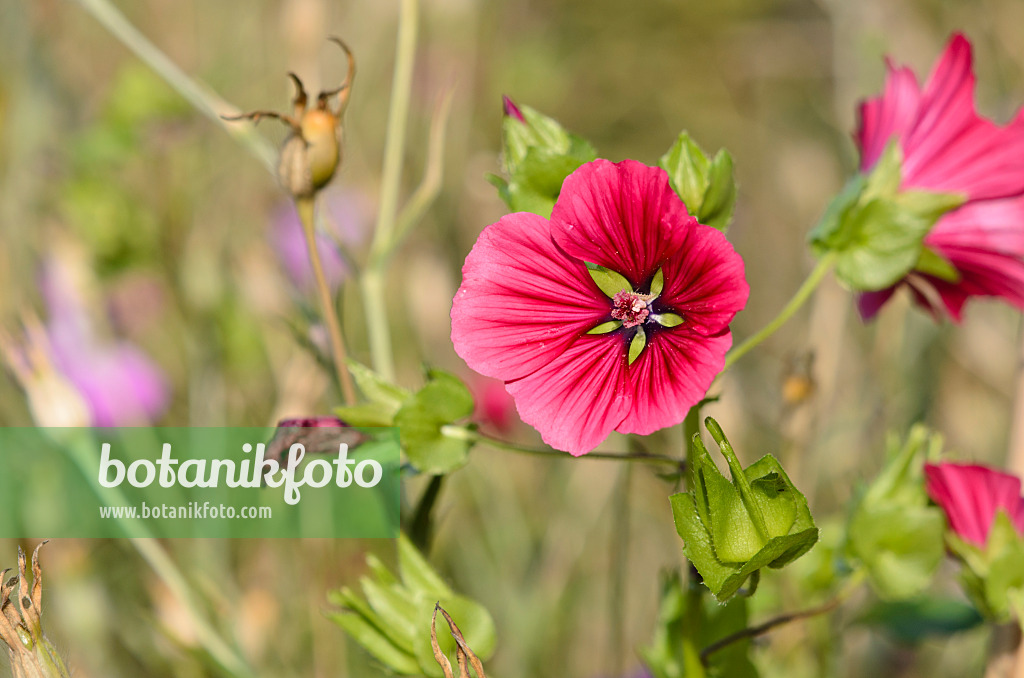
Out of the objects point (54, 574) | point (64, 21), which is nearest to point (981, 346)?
point (54, 574)

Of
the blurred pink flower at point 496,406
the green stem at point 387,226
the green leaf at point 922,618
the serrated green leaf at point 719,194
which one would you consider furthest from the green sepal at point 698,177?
the blurred pink flower at point 496,406

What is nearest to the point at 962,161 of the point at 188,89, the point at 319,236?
the point at 188,89

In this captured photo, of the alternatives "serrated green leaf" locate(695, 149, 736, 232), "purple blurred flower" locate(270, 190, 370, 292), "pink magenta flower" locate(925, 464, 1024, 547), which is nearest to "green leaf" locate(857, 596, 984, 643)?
A: "pink magenta flower" locate(925, 464, 1024, 547)

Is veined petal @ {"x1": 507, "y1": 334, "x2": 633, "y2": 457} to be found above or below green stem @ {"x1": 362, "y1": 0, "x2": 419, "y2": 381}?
below

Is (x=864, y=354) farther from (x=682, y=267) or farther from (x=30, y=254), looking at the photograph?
(x=30, y=254)

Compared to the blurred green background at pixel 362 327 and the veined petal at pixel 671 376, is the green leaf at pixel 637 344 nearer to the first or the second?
the veined petal at pixel 671 376

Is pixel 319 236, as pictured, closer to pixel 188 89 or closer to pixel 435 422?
pixel 188 89

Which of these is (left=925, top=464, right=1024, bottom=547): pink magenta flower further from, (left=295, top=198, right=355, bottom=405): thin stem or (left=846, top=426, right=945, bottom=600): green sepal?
(left=295, top=198, right=355, bottom=405): thin stem

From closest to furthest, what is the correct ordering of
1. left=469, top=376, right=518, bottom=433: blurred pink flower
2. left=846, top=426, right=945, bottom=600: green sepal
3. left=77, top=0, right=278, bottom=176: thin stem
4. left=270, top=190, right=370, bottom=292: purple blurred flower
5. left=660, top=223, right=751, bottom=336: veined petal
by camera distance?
left=660, top=223, right=751, bottom=336: veined petal
left=846, top=426, right=945, bottom=600: green sepal
left=77, top=0, right=278, bottom=176: thin stem
left=469, top=376, right=518, bottom=433: blurred pink flower
left=270, top=190, right=370, bottom=292: purple blurred flower
